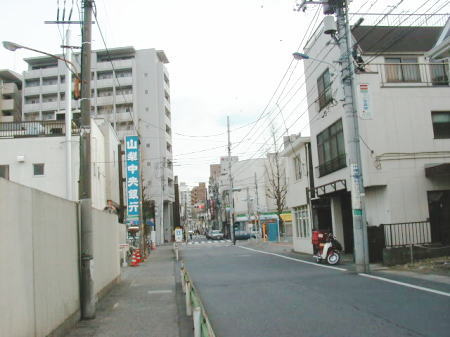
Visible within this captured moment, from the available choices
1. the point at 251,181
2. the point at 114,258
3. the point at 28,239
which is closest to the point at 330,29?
the point at 114,258

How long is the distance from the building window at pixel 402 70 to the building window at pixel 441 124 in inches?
83.4

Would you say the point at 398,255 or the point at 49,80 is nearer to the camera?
the point at 398,255

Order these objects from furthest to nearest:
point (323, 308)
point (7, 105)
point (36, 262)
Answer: point (7, 105), point (323, 308), point (36, 262)

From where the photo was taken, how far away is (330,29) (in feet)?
53.5

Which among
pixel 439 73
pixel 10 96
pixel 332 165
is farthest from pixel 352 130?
pixel 10 96

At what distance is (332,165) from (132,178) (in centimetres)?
1439

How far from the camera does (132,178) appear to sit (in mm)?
32000

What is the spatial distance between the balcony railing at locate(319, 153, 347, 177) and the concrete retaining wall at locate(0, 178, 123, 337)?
15021 millimetres

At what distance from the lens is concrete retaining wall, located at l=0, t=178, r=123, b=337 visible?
5.50 m

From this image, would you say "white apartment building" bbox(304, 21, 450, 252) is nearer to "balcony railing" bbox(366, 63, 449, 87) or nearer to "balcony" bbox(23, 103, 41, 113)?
"balcony railing" bbox(366, 63, 449, 87)

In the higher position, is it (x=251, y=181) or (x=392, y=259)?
(x=251, y=181)

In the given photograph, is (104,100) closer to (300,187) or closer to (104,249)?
(300,187)

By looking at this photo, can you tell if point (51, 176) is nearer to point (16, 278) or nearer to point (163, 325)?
point (163, 325)

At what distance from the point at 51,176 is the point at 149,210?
95.8 ft
